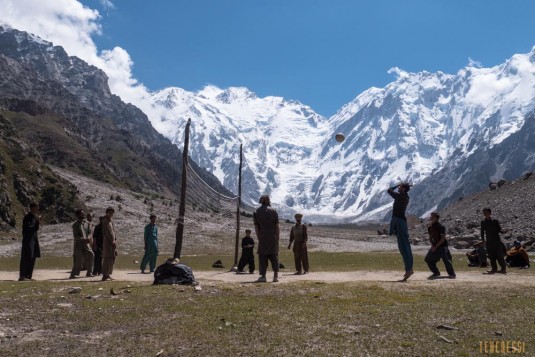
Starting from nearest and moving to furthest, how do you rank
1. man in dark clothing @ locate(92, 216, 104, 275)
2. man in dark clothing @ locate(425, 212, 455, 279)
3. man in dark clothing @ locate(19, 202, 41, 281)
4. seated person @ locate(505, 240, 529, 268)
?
man in dark clothing @ locate(425, 212, 455, 279) < man in dark clothing @ locate(19, 202, 41, 281) < man in dark clothing @ locate(92, 216, 104, 275) < seated person @ locate(505, 240, 529, 268)

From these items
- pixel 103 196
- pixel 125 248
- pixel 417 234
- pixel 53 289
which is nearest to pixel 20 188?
pixel 103 196

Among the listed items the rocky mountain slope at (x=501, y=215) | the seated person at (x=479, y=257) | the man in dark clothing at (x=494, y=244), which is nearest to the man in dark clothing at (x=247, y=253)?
the man in dark clothing at (x=494, y=244)

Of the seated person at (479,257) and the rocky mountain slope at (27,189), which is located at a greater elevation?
the rocky mountain slope at (27,189)

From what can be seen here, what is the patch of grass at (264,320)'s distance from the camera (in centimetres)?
970

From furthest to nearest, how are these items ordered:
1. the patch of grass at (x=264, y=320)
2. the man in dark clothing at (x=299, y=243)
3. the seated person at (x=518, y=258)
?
the seated person at (x=518, y=258)
the man in dark clothing at (x=299, y=243)
the patch of grass at (x=264, y=320)

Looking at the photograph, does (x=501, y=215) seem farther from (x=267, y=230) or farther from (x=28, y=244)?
(x=28, y=244)

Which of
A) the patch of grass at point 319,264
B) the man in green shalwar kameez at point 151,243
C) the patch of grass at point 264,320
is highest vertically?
the man in green shalwar kameez at point 151,243

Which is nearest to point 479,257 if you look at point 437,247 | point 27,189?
point 437,247

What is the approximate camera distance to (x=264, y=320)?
11.8m

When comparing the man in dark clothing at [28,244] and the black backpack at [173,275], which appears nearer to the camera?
the black backpack at [173,275]

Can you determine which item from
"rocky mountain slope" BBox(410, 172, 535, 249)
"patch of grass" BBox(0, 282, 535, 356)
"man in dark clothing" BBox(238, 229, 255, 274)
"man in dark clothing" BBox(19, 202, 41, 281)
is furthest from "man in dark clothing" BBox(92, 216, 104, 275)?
"rocky mountain slope" BBox(410, 172, 535, 249)

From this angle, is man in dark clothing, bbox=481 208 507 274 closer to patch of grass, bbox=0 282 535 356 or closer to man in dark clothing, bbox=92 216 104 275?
patch of grass, bbox=0 282 535 356

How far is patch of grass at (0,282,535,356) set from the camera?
970cm

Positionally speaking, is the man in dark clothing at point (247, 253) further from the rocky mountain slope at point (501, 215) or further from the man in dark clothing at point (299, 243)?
the rocky mountain slope at point (501, 215)
